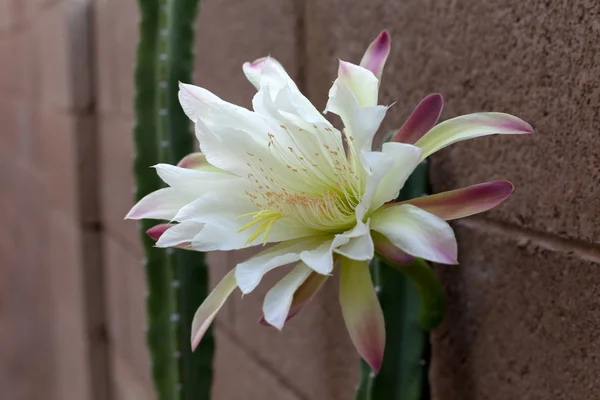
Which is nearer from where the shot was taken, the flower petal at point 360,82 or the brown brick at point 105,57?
the flower petal at point 360,82

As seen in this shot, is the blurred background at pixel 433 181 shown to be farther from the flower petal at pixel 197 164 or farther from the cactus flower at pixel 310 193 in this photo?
the flower petal at pixel 197 164

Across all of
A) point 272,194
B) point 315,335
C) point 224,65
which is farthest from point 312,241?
point 224,65

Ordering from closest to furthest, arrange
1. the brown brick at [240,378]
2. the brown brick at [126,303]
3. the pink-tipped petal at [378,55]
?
the pink-tipped petal at [378,55], the brown brick at [240,378], the brown brick at [126,303]

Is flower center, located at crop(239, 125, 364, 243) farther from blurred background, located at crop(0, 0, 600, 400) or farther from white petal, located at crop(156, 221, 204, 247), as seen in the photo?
blurred background, located at crop(0, 0, 600, 400)

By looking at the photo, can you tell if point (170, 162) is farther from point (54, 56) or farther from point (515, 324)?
point (54, 56)

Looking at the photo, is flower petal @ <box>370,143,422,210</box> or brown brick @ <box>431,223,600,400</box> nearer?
flower petal @ <box>370,143,422,210</box>

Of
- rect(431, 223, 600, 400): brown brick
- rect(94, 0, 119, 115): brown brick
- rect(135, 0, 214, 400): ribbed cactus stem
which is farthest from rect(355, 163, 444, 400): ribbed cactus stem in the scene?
rect(94, 0, 119, 115): brown brick

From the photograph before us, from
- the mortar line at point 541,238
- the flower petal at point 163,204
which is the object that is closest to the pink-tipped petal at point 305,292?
the flower petal at point 163,204
